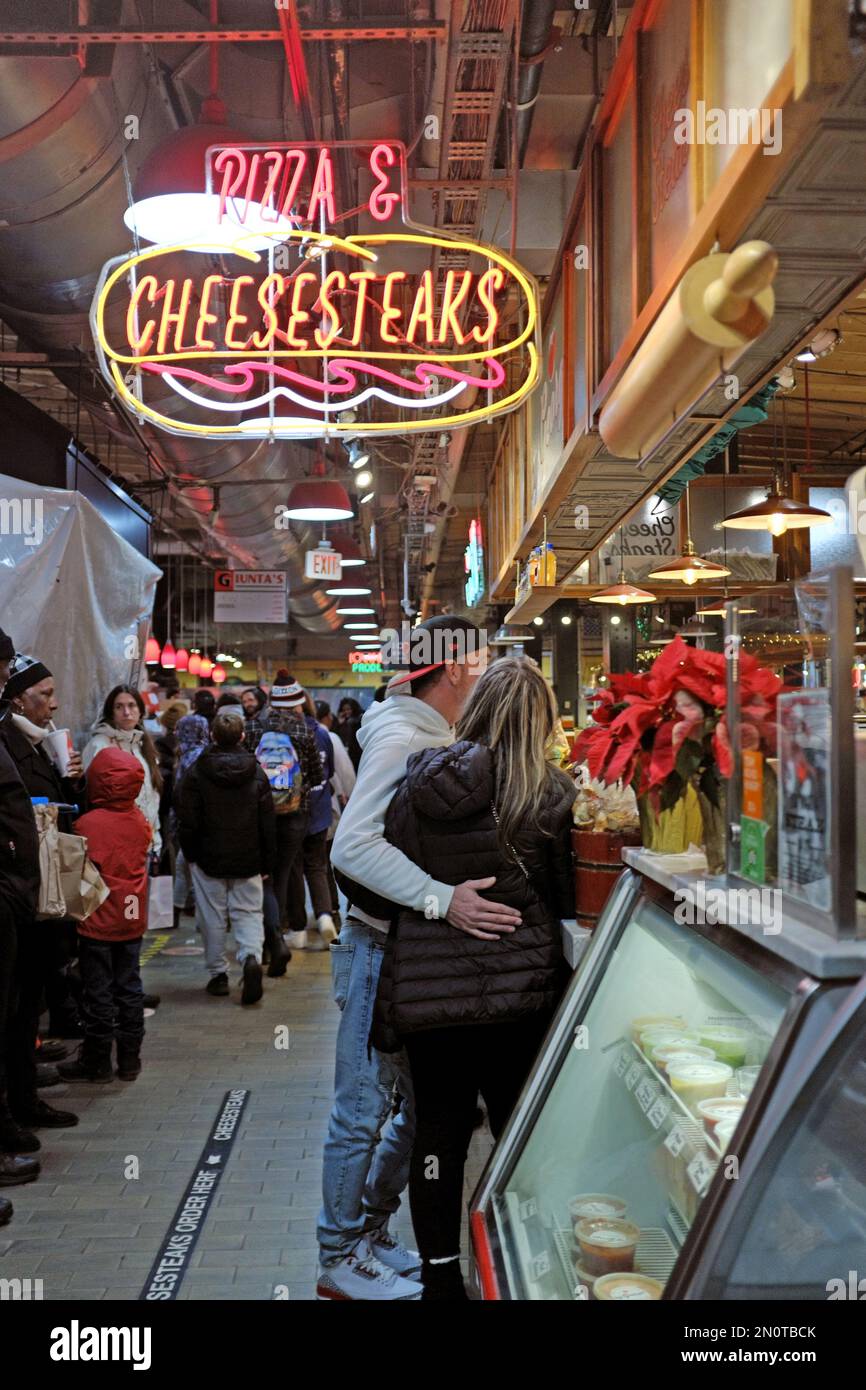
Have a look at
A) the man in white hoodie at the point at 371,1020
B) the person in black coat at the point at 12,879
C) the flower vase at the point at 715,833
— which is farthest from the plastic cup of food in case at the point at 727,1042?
the person in black coat at the point at 12,879

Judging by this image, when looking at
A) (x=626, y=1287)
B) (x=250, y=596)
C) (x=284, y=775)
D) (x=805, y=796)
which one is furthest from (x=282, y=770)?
(x=250, y=596)

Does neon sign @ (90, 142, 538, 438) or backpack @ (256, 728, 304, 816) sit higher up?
neon sign @ (90, 142, 538, 438)

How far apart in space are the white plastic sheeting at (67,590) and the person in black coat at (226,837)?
2.61 feet

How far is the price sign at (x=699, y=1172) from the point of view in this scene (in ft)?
6.15

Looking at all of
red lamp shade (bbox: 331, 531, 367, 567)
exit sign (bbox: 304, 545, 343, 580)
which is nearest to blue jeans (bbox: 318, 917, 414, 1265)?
exit sign (bbox: 304, 545, 343, 580)

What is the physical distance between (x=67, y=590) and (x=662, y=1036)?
201 inches

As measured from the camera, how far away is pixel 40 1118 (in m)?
4.85

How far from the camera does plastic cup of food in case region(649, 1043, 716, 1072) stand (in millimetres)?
2291

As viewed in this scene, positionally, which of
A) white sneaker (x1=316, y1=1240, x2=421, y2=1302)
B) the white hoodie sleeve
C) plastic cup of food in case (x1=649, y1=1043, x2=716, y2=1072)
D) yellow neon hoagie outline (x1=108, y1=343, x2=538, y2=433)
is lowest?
white sneaker (x1=316, y1=1240, x2=421, y2=1302)

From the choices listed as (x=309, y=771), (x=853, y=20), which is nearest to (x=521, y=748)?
(x=853, y=20)

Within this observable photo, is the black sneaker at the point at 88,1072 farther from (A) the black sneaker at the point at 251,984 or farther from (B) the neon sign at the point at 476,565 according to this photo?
(B) the neon sign at the point at 476,565

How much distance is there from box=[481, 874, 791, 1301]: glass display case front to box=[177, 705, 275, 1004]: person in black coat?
4.66m

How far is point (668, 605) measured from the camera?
53.7 feet

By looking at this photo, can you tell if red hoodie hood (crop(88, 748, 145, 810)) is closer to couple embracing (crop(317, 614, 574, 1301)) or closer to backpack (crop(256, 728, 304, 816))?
backpack (crop(256, 728, 304, 816))
